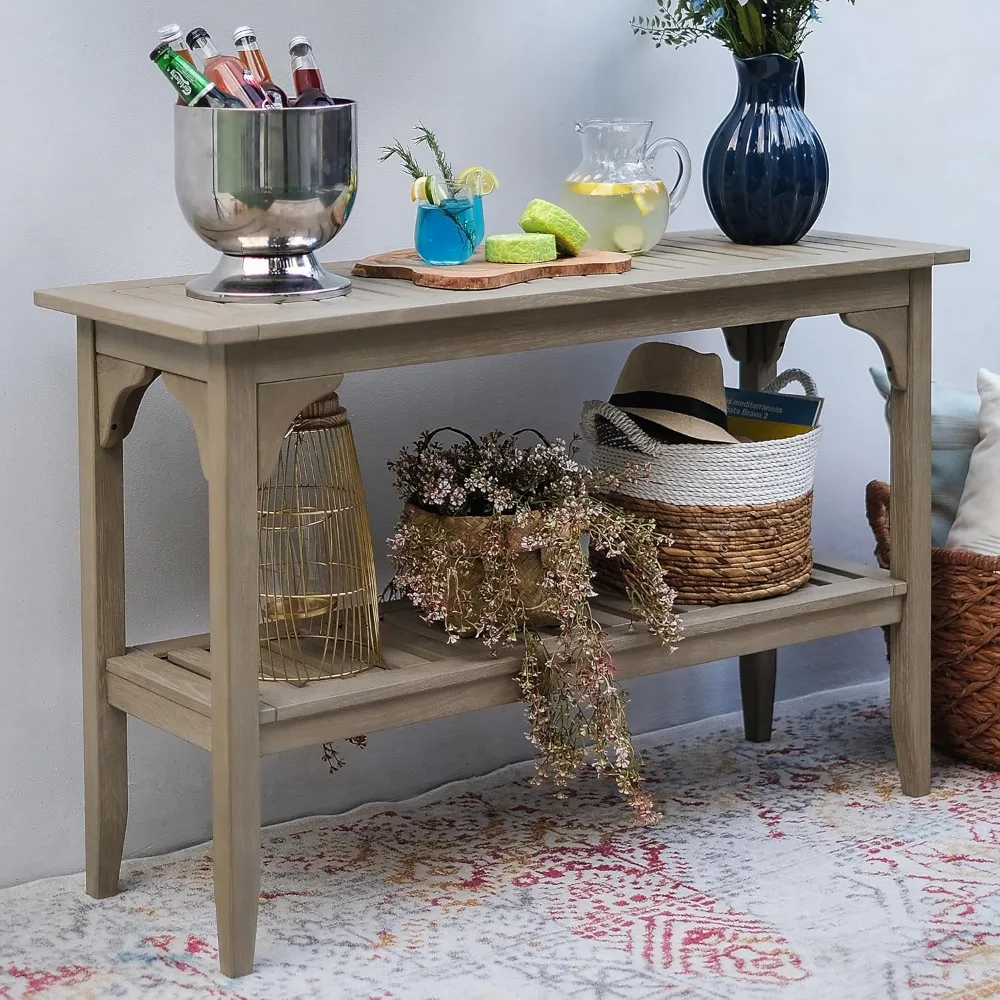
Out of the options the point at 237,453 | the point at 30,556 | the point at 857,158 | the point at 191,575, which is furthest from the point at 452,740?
the point at 857,158

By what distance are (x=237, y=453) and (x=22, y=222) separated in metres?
0.55

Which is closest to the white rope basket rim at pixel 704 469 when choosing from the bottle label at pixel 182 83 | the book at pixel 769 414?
the book at pixel 769 414

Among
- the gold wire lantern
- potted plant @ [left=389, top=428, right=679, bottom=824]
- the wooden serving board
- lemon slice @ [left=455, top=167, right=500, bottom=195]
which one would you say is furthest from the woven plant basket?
lemon slice @ [left=455, top=167, right=500, bottom=195]

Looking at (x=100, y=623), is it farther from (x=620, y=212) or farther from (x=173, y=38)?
(x=620, y=212)

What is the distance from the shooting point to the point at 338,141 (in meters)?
1.91

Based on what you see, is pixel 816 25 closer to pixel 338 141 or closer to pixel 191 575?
pixel 338 141

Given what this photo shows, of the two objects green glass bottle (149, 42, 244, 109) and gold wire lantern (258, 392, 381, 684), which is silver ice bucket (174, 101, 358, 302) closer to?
green glass bottle (149, 42, 244, 109)

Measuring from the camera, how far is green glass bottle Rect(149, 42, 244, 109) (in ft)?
6.10

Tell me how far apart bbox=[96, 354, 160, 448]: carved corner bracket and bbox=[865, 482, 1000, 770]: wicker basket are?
4.32ft

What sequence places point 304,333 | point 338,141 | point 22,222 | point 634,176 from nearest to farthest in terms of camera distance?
1. point 304,333
2. point 338,141
3. point 22,222
4. point 634,176

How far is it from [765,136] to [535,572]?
0.74 meters

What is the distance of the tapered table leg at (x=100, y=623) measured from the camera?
2066 mm

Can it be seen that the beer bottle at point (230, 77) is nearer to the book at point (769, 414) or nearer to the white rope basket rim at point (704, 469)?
the white rope basket rim at point (704, 469)

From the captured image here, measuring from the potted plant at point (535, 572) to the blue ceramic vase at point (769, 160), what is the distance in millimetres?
482
